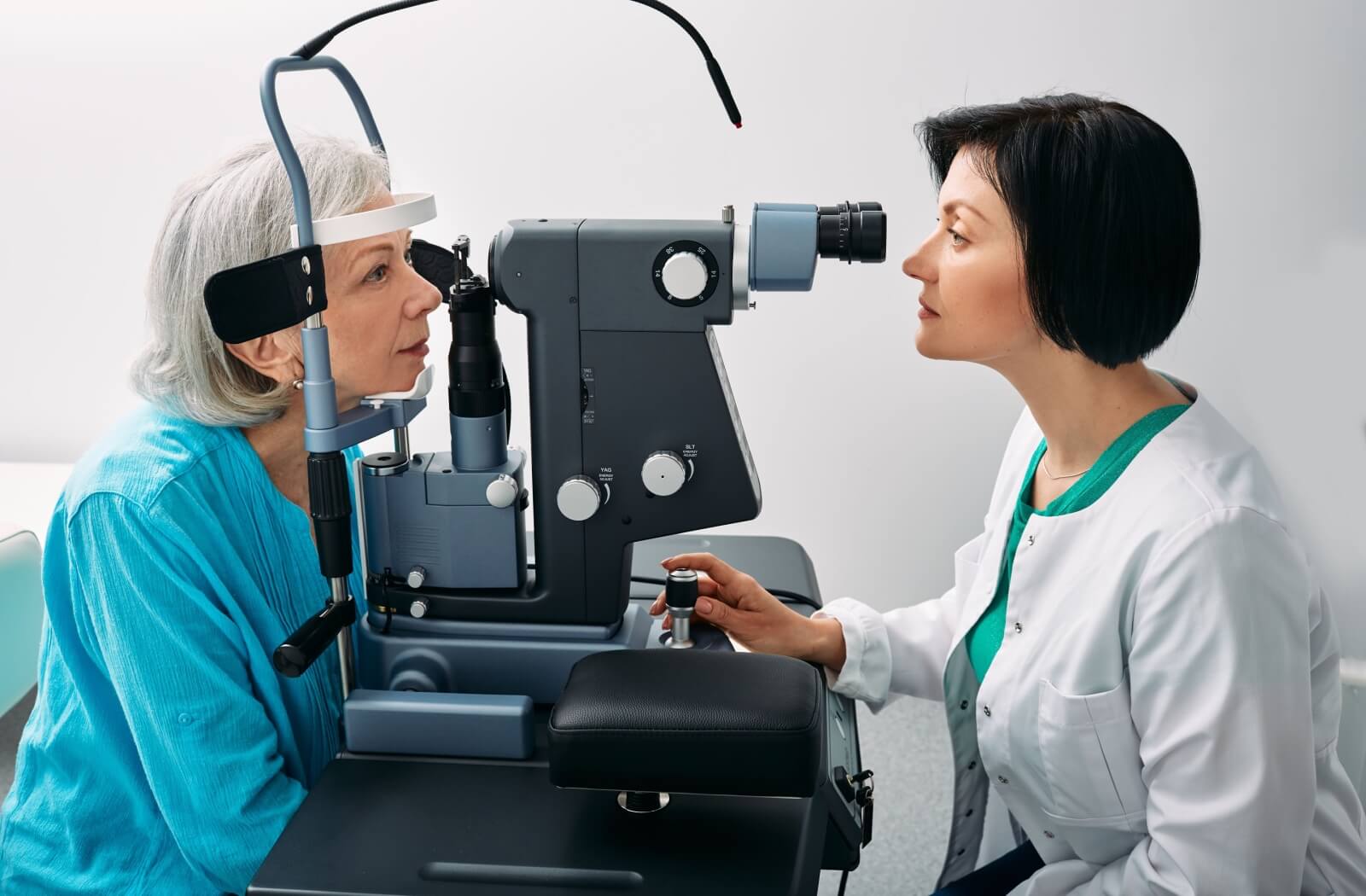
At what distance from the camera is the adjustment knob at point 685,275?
115 cm

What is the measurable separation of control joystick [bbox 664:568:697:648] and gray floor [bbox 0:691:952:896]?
1.14 metres

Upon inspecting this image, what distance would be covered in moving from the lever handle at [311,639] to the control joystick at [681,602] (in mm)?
340

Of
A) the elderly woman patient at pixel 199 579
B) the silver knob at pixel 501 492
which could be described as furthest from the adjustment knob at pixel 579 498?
the elderly woman patient at pixel 199 579

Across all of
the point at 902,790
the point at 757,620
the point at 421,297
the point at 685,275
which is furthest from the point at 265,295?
the point at 902,790

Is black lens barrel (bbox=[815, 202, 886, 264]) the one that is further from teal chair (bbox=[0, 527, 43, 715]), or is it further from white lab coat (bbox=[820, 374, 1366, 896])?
teal chair (bbox=[0, 527, 43, 715])

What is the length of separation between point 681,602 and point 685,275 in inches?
14.4

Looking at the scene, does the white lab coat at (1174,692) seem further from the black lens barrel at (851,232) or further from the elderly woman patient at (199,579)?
the elderly woman patient at (199,579)

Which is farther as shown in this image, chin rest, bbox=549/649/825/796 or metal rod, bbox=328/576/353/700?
metal rod, bbox=328/576/353/700

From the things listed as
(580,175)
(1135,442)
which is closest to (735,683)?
(1135,442)

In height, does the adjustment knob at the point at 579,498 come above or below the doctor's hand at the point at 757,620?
above

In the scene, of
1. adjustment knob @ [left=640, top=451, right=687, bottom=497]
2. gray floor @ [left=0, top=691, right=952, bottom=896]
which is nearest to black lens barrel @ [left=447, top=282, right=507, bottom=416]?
adjustment knob @ [left=640, top=451, right=687, bottom=497]

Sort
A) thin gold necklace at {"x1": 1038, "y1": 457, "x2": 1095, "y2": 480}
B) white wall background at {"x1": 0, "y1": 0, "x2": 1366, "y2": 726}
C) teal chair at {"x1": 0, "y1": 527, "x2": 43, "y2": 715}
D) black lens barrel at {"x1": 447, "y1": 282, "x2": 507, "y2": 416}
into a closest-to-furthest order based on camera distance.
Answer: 1. black lens barrel at {"x1": 447, "y1": 282, "x2": 507, "y2": 416}
2. thin gold necklace at {"x1": 1038, "y1": 457, "x2": 1095, "y2": 480}
3. teal chair at {"x1": 0, "y1": 527, "x2": 43, "y2": 715}
4. white wall background at {"x1": 0, "y1": 0, "x2": 1366, "y2": 726}

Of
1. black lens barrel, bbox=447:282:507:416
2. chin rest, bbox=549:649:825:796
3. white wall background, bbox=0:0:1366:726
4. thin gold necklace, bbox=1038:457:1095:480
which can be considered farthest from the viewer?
white wall background, bbox=0:0:1366:726

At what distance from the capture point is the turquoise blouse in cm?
117
